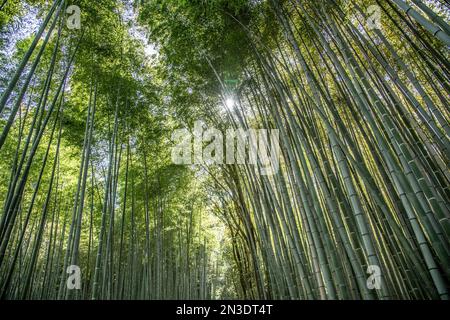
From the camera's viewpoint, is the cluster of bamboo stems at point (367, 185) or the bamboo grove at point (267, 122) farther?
the bamboo grove at point (267, 122)

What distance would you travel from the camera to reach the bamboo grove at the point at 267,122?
77.7 inches

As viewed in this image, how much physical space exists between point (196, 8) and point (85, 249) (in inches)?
432

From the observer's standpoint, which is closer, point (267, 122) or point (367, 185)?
point (367, 185)

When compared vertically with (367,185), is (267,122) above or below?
above

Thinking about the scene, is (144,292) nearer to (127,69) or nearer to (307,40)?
(127,69)

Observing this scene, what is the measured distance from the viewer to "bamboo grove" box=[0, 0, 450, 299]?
197cm

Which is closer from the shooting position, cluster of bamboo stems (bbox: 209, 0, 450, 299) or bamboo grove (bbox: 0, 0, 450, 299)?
cluster of bamboo stems (bbox: 209, 0, 450, 299)

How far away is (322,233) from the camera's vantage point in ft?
7.04

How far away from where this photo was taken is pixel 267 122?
11.9 ft

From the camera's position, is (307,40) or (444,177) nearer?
(444,177)
